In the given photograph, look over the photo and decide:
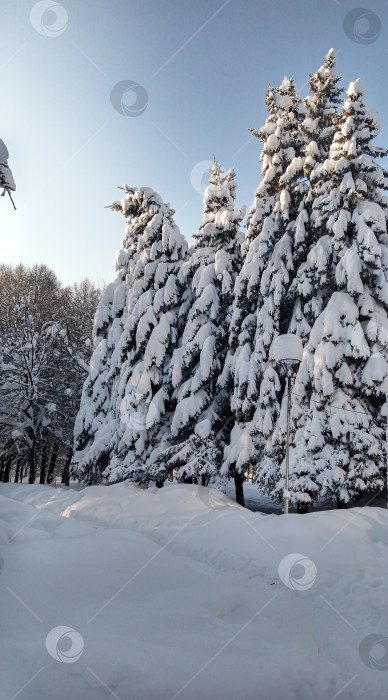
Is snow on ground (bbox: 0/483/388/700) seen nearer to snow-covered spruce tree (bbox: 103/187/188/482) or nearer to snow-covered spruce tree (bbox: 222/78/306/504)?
snow-covered spruce tree (bbox: 222/78/306/504)

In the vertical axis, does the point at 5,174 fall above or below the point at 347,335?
above

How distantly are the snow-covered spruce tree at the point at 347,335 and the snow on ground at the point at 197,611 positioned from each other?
419 centimetres

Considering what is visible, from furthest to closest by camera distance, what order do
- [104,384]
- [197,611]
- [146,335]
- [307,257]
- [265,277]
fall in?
[104,384]
[146,335]
[265,277]
[307,257]
[197,611]

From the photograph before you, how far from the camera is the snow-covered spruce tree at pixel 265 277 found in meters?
14.5

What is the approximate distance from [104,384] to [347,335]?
12.4 m

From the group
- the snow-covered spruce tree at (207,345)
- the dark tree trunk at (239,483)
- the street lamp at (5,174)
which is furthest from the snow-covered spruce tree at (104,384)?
the street lamp at (5,174)

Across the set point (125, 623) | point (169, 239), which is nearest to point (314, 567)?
point (125, 623)

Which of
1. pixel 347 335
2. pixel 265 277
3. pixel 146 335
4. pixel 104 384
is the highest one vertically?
pixel 265 277

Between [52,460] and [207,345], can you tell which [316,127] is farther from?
[52,460]

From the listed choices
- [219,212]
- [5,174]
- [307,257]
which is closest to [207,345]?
[307,257]

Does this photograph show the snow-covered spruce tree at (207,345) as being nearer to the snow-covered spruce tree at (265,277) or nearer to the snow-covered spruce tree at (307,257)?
the snow-covered spruce tree at (265,277)

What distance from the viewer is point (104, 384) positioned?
2052 cm

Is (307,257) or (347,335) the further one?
(307,257)

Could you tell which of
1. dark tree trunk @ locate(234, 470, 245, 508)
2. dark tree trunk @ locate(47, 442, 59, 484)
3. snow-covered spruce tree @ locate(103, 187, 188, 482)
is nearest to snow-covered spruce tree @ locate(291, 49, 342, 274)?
snow-covered spruce tree @ locate(103, 187, 188, 482)
